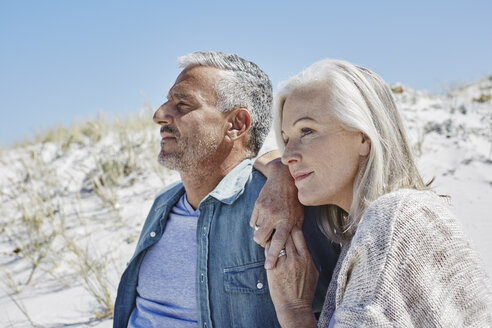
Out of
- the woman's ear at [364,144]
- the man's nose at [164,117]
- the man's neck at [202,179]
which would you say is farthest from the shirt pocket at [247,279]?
the man's nose at [164,117]

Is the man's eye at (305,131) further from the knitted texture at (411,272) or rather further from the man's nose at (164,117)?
the man's nose at (164,117)

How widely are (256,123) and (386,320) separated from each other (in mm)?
1826

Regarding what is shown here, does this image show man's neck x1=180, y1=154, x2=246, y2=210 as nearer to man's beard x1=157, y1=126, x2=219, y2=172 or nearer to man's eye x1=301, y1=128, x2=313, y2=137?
man's beard x1=157, y1=126, x2=219, y2=172

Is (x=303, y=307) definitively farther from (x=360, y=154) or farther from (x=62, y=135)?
(x=62, y=135)

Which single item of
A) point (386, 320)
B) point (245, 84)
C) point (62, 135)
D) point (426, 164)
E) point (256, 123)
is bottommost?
point (426, 164)

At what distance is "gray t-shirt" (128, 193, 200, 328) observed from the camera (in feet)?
8.50

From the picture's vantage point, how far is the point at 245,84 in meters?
3.02

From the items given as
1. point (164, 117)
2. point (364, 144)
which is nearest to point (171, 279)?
point (164, 117)

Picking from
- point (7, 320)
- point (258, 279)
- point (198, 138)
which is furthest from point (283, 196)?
point (7, 320)

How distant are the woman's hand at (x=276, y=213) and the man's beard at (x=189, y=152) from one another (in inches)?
23.9

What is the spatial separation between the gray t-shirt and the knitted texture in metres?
1.17

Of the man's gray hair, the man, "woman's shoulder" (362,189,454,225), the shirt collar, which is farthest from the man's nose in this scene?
"woman's shoulder" (362,189,454,225)

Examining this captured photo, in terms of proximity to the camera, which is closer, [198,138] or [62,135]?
[198,138]

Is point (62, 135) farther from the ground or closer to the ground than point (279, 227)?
closer to the ground
